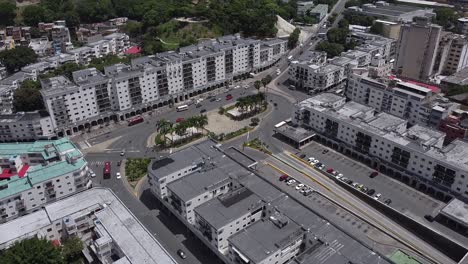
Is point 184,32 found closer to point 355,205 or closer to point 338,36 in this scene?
point 338,36

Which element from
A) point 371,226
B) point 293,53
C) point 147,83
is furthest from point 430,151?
point 293,53

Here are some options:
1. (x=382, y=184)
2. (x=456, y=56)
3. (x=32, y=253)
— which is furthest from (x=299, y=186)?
(x=456, y=56)

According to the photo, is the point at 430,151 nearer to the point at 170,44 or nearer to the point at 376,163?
the point at 376,163

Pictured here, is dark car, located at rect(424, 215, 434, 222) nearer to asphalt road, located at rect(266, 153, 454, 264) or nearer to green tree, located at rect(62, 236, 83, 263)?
asphalt road, located at rect(266, 153, 454, 264)

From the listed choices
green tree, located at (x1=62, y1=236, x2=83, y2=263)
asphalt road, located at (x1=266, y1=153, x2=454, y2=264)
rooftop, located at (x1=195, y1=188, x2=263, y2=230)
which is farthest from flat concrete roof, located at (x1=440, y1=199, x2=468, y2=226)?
green tree, located at (x1=62, y1=236, x2=83, y2=263)

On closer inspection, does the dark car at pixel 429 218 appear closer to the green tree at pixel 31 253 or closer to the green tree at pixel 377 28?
the green tree at pixel 31 253
